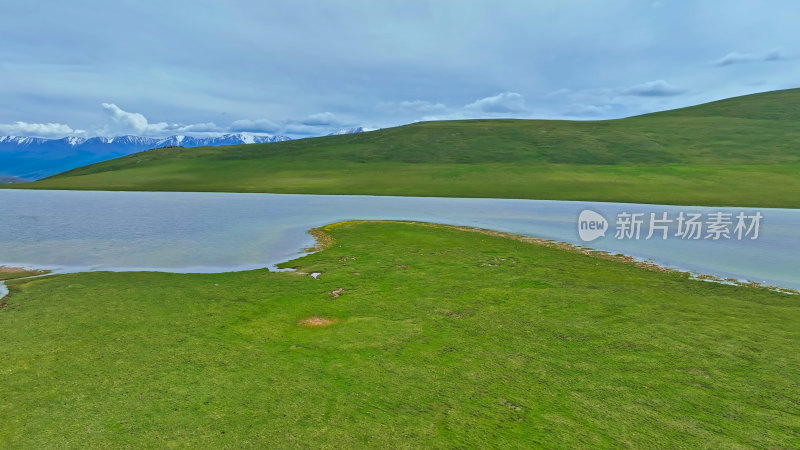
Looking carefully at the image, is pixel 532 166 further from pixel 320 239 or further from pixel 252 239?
pixel 252 239

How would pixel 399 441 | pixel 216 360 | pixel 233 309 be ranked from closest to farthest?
pixel 399 441
pixel 216 360
pixel 233 309

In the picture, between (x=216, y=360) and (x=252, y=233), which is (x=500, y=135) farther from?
(x=216, y=360)

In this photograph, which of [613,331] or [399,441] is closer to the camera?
[399,441]

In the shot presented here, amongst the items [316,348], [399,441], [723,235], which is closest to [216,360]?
[316,348]

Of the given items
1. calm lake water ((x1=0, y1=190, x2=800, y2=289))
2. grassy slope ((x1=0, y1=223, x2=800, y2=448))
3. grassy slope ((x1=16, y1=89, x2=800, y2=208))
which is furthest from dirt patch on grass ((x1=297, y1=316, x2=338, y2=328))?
grassy slope ((x1=16, y1=89, x2=800, y2=208))

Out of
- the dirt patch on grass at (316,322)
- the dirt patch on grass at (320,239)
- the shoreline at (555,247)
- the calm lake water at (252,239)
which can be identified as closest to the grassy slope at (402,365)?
the dirt patch on grass at (316,322)

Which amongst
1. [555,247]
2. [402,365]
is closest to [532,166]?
[555,247]
